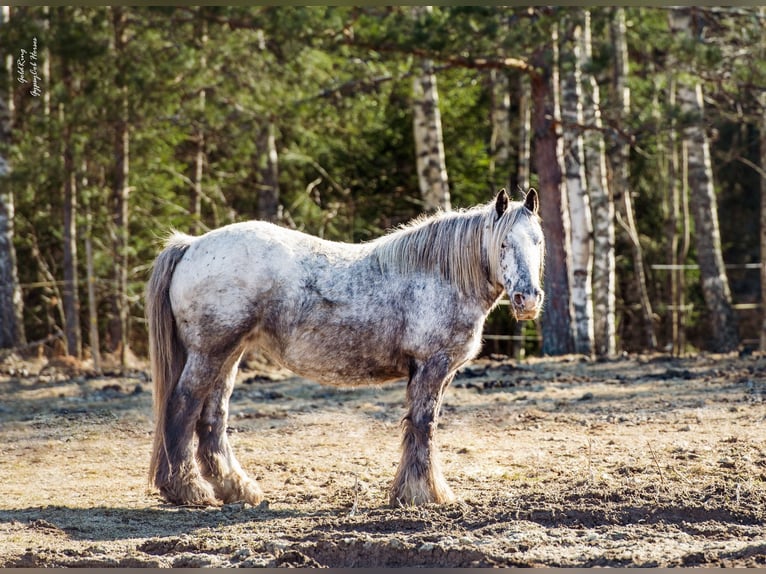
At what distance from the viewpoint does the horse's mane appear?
20.5 feet

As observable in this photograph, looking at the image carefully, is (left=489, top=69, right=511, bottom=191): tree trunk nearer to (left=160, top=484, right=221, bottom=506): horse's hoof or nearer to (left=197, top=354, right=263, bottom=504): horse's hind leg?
(left=197, top=354, right=263, bottom=504): horse's hind leg

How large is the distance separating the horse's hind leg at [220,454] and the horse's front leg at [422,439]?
99 cm

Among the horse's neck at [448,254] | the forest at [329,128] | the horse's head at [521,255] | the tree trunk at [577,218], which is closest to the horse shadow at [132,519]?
the horse's neck at [448,254]

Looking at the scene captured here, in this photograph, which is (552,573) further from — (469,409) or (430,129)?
(430,129)

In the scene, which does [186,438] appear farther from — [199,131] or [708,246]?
[708,246]

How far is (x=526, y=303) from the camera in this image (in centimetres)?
579

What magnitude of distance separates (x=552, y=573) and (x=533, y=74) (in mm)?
10202

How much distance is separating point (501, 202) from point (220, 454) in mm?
2438

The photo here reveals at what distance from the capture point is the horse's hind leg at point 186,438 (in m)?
6.22

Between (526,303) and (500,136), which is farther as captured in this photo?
(500,136)

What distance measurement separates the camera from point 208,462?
6461 mm

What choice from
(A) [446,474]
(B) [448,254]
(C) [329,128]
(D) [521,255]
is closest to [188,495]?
(A) [446,474]

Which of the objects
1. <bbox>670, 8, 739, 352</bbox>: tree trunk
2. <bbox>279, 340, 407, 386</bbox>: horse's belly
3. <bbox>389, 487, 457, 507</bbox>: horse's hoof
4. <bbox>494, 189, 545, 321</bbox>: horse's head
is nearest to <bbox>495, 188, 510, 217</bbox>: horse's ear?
<bbox>494, 189, 545, 321</bbox>: horse's head

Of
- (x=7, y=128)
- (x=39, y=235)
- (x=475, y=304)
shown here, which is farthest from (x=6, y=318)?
(x=475, y=304)
